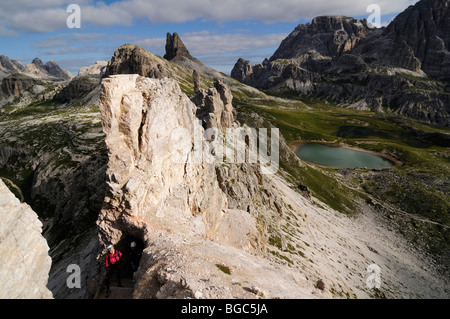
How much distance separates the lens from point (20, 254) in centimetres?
1402

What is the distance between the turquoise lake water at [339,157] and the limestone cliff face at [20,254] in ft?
483

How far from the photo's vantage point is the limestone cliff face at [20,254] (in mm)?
13102

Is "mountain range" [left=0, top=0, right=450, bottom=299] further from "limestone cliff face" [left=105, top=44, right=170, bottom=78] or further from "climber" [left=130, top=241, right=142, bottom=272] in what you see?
"limestone cliff face" [left=105, top=44, right=170, bottom=78]

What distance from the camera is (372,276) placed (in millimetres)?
54000

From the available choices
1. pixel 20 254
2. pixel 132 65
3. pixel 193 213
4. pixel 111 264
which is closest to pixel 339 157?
pixel 193 213

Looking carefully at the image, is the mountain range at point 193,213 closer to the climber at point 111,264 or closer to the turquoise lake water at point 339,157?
the climber at point 111,264

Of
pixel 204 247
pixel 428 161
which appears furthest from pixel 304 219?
pixel 428 161

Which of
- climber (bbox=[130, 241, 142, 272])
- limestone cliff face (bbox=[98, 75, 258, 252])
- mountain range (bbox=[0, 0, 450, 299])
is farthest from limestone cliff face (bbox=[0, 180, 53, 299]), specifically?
climber (bbox=[130, 241, 142, 272])

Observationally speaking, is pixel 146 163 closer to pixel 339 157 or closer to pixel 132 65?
pixel 339 157

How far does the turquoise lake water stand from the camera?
145 m

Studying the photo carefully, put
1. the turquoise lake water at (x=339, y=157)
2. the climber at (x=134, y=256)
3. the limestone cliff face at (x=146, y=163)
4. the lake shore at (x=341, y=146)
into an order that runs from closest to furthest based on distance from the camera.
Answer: the limestone cliff face at (x=146, y=163)
the climber at (x=134, y=256)
the turquoise lake water at (x=339, y=157)
the lake shore at (x=341, y=146)

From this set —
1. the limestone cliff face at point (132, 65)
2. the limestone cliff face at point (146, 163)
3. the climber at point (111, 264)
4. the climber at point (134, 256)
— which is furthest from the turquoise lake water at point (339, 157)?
the climber at point (111, 264)

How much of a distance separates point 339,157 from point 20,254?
168093 mm
